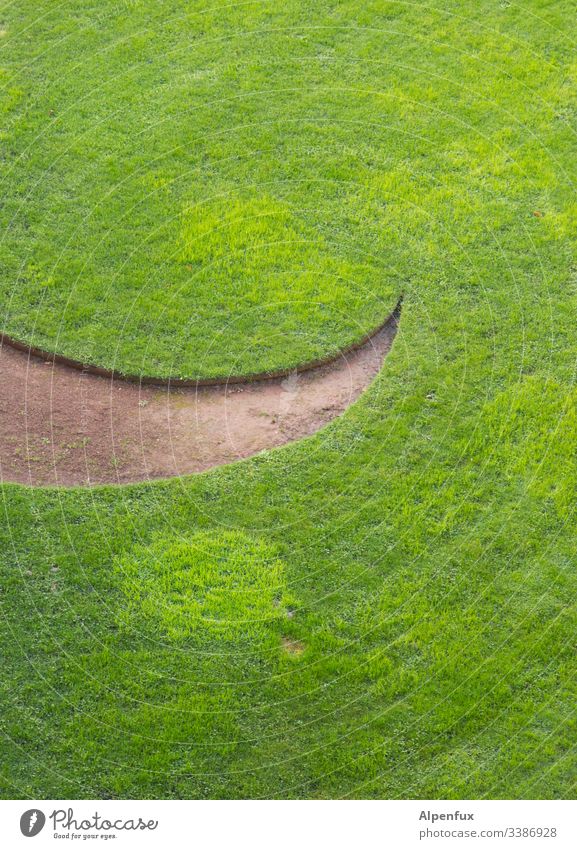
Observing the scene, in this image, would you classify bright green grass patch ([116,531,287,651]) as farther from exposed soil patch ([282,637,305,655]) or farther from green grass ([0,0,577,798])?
exposed soil patch ([282,637,305,655])

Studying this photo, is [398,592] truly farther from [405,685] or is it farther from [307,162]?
[307,162]

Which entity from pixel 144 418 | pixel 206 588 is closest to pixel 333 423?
pixel 144 418

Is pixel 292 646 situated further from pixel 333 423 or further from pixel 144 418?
pixel 144 418
